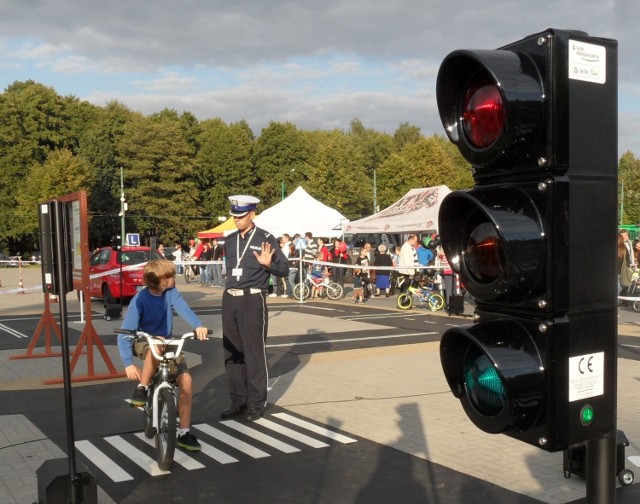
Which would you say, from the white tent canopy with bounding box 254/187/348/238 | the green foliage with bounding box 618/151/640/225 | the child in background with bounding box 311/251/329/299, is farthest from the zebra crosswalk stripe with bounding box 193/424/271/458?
the green foliage with bounding box 618/151/640/225

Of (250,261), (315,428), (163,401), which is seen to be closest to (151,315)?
(163,401)

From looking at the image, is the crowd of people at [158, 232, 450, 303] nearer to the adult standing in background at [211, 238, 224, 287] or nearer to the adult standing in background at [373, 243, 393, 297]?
the adult standing in background at [373, 243, 393, 297]

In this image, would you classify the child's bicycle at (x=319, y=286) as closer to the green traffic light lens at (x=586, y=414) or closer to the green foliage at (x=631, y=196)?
the green traffic light lens at (x=586, y=414)

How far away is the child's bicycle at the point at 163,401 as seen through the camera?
19.4 ft

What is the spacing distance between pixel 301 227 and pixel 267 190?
2109 inches

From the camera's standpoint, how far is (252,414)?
7699 mm

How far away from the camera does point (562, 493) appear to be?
5.40 metres

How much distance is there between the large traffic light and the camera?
5.77 feet

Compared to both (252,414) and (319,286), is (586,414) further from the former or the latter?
(319,286)

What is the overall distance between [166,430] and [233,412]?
195cm

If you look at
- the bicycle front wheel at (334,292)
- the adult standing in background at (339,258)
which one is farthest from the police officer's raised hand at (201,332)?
the adult standing in background at (339,258)

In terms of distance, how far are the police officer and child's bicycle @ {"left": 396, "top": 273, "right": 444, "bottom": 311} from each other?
1155cm

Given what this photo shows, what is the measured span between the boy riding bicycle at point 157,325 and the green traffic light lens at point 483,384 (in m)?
4.36

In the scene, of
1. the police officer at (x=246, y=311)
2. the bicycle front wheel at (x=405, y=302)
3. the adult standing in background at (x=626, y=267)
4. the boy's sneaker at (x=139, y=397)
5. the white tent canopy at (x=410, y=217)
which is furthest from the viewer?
the white tent canopy at (x=410, y=217)
